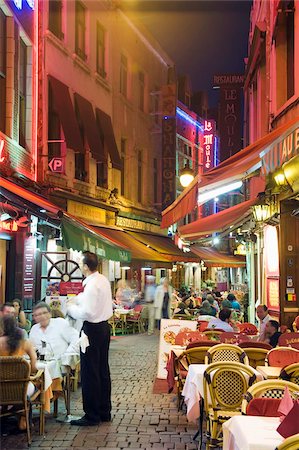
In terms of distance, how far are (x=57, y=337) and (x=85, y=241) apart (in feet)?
14.9

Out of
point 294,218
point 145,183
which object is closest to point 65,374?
point 294,218

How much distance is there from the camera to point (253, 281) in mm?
18688

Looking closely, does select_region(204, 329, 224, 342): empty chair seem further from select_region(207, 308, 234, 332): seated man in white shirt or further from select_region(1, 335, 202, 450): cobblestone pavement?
select_region(1, 335, 202, 450): cobblestone pavement

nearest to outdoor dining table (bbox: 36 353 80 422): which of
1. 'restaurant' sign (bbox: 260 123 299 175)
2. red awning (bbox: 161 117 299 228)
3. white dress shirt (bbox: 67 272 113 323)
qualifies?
white dress shirt (bbox: 67 272 113 323)

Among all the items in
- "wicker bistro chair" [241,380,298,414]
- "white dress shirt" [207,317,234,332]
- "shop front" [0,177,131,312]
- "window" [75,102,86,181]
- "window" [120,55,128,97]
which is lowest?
"wicker bistro chair" [241,380,298,414]

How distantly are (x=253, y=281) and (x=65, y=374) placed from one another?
1145 cm

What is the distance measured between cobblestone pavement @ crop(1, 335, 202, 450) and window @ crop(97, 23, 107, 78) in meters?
14.3

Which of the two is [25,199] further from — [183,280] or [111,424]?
[183,280]

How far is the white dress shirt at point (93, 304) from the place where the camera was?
7.79 m

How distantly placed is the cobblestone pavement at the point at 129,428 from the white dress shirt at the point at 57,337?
0.93m

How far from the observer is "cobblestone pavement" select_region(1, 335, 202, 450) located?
6.85 metres

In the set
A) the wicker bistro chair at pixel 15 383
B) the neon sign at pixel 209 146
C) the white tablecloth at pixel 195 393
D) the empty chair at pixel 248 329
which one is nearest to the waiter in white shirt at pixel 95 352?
the wicker bistro chair at pixel 15 383

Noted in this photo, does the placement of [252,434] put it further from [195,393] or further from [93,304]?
[93,304]

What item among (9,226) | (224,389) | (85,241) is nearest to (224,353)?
(224,389)
